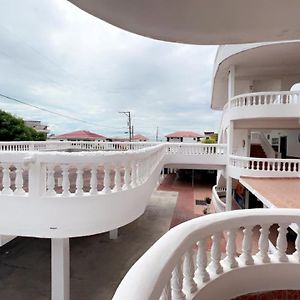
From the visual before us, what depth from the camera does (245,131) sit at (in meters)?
12.9

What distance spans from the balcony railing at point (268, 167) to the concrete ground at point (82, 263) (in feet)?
12.0

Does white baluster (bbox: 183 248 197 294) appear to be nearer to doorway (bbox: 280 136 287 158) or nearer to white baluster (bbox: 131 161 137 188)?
white baluster (bbox: 131 161 137 188)

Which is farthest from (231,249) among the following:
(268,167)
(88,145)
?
(88,145)

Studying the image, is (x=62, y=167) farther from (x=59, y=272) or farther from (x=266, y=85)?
(x=266, y=85)

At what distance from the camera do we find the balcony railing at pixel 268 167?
8945mm

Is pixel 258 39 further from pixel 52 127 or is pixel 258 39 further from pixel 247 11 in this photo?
pixel 52 127

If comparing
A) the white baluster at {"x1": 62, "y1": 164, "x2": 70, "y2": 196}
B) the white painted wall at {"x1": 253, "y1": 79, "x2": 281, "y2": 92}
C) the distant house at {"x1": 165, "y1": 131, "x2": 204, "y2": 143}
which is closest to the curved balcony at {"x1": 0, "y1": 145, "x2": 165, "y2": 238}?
the white baluster at {"x1": 62, "y1": 164, "x2": 70, "y2": 196}

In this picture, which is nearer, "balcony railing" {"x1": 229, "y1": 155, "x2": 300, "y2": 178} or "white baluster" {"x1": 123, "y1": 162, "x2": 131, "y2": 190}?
"white baluster" {"x1": 123, "y1": 162, "x2": 131, "y2": 190}

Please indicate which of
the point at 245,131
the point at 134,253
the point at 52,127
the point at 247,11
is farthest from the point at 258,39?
the point at 52,127

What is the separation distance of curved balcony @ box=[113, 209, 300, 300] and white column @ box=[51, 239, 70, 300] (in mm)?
2525

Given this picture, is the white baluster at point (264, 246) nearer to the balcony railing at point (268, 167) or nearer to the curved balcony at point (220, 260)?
the curved balcony at point (220, 260)

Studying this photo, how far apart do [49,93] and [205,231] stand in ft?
79.7

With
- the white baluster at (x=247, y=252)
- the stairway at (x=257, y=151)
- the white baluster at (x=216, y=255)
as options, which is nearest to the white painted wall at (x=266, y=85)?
the stairway at (x=257, y=151)

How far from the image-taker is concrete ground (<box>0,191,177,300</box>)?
16.0ft
